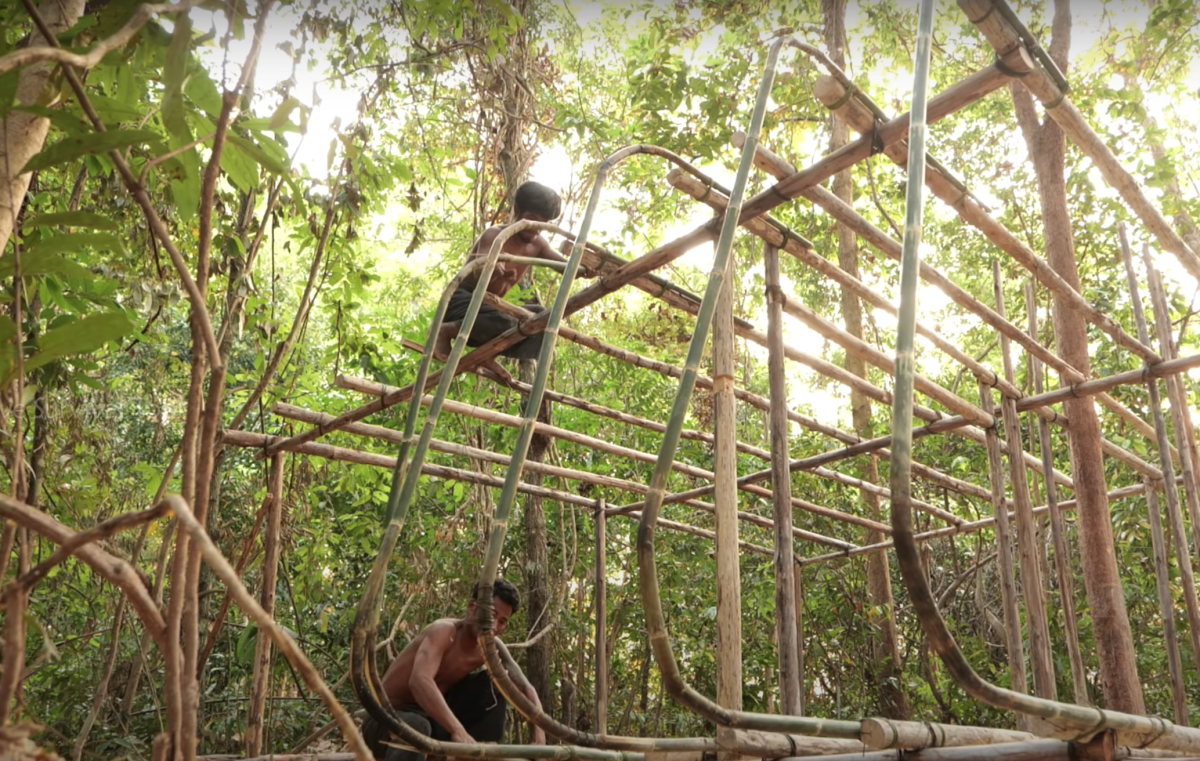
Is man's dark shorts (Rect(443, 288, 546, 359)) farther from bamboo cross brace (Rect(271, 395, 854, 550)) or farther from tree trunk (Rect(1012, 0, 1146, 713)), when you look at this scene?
tree trunk (Rect(1012, 0, 1146, 713))

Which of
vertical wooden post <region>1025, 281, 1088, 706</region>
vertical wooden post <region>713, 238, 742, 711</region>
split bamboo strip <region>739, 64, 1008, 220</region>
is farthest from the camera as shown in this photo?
vertical wooden post <region>1025, 281, 1088, 706</region>

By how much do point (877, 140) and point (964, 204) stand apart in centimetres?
55

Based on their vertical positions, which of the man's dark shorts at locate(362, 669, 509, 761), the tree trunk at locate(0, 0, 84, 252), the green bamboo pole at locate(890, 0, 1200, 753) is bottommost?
the man's dark shorts at locate(362, 669, 509, 761)

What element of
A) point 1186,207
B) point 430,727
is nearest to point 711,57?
point 1186,207

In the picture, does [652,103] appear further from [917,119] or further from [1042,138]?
[917,119]

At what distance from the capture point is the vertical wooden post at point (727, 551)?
2578mm

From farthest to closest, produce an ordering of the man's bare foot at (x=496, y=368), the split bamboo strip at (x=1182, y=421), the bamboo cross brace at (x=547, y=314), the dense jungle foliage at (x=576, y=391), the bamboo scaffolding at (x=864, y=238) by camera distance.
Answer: the dense jungle foliage at (x=576, y=391)
the split bamboo strip at (x=1182, y=421)
the man's bare foot at (x=496, y=368)
the bamboo cross brace at (x=547, y=314)
the bamboo scaffolding at (x=864, y=238)

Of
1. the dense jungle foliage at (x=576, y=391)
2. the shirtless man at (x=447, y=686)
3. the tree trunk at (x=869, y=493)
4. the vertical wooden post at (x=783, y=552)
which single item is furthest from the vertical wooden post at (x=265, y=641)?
the tree trunk at (x=869, y=493)

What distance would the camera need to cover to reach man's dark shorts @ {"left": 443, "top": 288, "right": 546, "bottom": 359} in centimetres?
412

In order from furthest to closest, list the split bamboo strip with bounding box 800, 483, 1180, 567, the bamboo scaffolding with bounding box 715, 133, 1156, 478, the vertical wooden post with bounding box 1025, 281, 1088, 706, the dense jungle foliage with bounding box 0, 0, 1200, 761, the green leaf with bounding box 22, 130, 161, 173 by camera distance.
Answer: the split bamboo strip with bounding box 800, 483, 1180, 567 < the dense jungle foliage with bounding box 0, 0, 1200, 761 < the vertical wooden post with bounding box 1025, 281, 1088, 706 < the bamboo scaffolding with bounding box 715, 133, 1156, 478 < the green leaf with bounding box 22, 130, 161, 173

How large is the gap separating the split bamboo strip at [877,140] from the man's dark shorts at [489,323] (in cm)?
152

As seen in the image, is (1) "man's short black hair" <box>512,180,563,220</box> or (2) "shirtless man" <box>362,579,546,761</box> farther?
(1) "man's short black hair" <box>512,180,563,220</box>

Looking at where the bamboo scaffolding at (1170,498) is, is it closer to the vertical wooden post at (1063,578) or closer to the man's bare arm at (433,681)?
the vertical wooden post at (1063,578)

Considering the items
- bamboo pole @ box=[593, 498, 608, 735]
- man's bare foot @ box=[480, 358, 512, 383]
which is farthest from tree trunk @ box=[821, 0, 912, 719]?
man's bare foot @ box=[480, 358, 512, 383]
